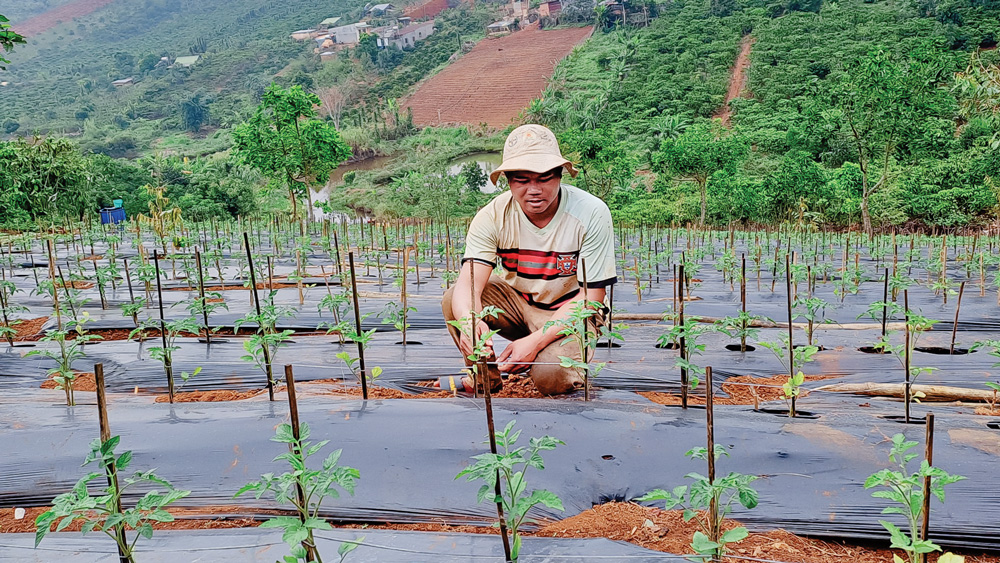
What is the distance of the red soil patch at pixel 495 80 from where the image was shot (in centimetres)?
4744

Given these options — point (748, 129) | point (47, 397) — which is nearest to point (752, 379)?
point (47, 397)

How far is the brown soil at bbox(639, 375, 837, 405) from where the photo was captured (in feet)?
10.9

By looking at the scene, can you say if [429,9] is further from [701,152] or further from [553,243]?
[553,243]

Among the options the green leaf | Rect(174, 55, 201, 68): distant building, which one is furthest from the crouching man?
Rect(174, 55, 201, 68): distant building

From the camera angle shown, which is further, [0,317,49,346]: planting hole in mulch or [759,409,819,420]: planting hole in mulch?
[0,317,49,346]: planting hole in mulch

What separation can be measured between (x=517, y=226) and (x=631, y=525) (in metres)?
1.62

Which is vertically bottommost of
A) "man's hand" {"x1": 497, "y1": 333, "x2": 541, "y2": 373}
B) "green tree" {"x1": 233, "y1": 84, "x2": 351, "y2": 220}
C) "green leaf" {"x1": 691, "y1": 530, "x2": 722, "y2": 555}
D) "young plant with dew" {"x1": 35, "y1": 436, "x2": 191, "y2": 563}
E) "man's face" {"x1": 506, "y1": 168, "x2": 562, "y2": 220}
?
"green leaf" {"x1": 691, "y1": 530, "x2": 722, "y2": 555}

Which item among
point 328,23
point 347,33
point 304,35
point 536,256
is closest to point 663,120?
point 536,256

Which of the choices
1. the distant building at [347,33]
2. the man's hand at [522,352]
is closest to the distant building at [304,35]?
the distant building at [347,33]

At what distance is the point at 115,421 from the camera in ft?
8.55

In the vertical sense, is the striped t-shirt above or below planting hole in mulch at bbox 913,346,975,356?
above

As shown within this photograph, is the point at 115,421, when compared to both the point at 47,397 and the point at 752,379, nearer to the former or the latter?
the point at 47,397

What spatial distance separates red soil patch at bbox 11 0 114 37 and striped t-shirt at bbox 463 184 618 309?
115 metres

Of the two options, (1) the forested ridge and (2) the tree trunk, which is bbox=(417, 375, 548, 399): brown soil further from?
(1) the forested ridge
